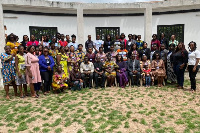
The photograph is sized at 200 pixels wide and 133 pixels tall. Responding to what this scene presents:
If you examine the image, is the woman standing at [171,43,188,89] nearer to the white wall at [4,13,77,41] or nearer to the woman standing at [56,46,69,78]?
the woman standing at [56,46,69,78]

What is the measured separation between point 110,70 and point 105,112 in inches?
114

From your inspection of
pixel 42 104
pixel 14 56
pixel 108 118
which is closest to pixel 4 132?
pixel 42 104

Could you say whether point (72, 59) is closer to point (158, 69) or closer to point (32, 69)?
point (32, 69)

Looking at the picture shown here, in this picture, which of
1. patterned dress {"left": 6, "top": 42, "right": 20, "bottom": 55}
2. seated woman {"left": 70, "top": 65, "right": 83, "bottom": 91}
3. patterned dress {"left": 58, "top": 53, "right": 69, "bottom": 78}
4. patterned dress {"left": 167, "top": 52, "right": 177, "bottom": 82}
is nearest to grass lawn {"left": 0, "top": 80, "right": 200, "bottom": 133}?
seated woman {"left": 70, "top": 65, "right": 83, "bottom": 91}

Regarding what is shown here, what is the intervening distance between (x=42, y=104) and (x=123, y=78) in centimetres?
338

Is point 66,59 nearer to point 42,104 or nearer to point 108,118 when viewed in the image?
point 42,104

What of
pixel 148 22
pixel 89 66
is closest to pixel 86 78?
pixel 89 66

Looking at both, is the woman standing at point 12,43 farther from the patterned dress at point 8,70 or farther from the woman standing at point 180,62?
the woman standing at point 180,62

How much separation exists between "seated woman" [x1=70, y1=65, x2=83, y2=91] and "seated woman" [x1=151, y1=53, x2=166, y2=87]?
119 inches

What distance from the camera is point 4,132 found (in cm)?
362

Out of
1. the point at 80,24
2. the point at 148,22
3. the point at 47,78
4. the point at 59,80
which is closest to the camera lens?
the point at 47,78

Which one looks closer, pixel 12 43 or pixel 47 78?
pixel 12 43

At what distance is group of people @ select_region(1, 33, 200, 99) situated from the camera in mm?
5629

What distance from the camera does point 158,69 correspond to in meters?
7.13
